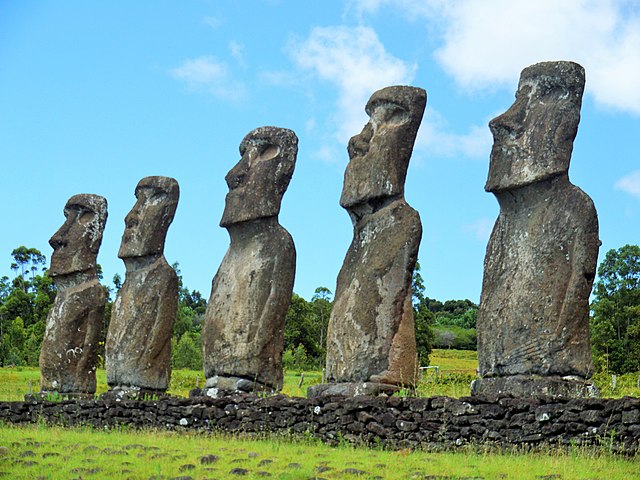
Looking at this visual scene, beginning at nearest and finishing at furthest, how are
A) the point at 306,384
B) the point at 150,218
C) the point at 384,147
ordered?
the point at 384,147
the point at 150,218
the point at 306,384

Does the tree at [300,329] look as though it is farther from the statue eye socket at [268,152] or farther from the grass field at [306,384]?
the statue eye socket at [268,152]

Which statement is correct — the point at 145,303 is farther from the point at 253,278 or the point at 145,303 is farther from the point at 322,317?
the point at 322,317

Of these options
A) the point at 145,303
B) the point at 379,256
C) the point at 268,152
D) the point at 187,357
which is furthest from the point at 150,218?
the point at 187,357

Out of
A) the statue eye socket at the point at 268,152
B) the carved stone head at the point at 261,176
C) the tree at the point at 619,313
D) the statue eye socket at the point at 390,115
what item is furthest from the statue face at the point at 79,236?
the tree at the point at 619,313

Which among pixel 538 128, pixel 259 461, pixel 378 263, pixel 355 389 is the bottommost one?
pixel 259 461

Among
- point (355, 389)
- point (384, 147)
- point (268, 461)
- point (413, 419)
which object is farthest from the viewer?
point (384, 147)

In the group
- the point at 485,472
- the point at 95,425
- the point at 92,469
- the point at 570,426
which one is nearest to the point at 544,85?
the point at 570,426

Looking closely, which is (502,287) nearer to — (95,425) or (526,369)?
(526,369)

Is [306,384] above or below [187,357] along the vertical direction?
below

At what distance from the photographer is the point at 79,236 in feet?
66.9

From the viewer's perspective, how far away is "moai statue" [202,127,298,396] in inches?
636

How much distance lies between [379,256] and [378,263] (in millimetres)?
122

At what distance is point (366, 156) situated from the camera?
605 inches

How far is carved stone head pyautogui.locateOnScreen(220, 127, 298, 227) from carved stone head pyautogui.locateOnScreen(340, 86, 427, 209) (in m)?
1.58
